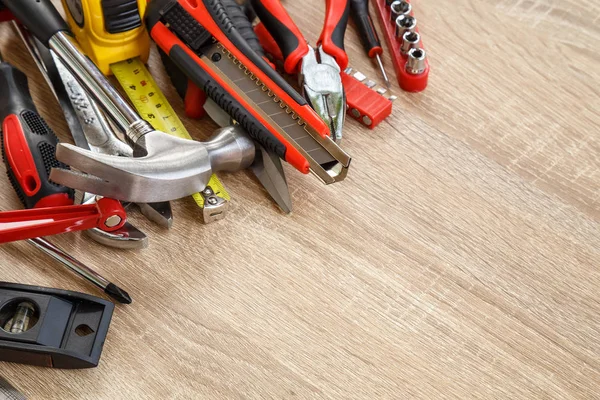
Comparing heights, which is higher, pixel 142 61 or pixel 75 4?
pixel 75 4

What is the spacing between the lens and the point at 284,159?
115 centimetres

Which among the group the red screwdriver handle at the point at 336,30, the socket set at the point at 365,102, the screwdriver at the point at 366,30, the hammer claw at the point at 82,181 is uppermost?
the hammer claw at the point at 82,181

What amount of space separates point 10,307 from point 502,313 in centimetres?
61

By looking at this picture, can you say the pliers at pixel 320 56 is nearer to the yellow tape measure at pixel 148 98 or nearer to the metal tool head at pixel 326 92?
the metal tool head at pixel 326 92

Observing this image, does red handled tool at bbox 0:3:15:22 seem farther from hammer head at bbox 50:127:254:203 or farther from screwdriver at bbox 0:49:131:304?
hammer head at bbox 50:127:254:203

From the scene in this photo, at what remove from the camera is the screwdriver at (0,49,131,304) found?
1102 millimetres

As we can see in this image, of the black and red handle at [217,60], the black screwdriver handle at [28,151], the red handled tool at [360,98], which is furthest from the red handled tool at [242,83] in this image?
the black screwdriver handle at [28,151]

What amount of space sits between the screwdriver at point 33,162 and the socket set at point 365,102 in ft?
1.37

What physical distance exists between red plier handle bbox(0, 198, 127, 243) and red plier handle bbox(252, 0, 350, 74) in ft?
1.14

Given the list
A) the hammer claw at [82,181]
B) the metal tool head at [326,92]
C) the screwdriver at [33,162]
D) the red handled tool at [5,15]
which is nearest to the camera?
the hammer claw at [82,181]

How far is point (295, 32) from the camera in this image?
1.25m

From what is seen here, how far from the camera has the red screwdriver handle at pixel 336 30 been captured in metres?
1.26

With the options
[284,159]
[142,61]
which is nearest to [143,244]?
[284,159]

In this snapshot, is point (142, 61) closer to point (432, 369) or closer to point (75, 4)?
point (75, 4)
